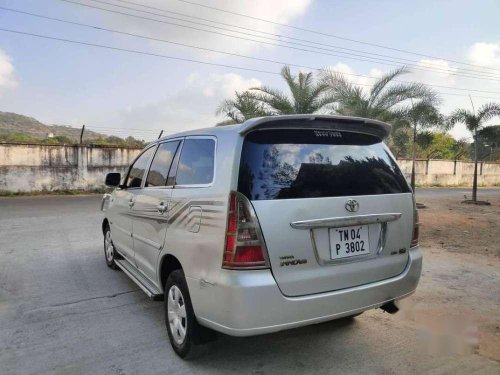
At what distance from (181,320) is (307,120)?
1810 millimetres

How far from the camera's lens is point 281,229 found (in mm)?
2557

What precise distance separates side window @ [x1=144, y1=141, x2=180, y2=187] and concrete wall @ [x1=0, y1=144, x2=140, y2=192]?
14291mm

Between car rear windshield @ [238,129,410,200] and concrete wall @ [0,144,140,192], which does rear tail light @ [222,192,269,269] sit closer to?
car rear windshield @ [238,129,410,200]

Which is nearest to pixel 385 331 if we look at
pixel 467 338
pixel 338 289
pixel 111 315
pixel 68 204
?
pixel 467 338

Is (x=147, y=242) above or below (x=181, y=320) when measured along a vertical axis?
above

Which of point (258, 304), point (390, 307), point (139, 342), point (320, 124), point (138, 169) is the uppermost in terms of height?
point (320, 124)

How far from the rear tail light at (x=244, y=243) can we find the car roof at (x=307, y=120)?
1.86ft

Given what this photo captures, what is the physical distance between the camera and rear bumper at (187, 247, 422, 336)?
2475 mm

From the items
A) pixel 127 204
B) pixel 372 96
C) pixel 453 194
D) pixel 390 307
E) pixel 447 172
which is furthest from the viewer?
pixel 447 172

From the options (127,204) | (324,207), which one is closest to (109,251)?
(127,204)

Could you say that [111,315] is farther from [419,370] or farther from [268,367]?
[419,370]

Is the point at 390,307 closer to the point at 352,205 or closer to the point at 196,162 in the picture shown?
the point at 352,205

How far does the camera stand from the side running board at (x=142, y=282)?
3512 millimetres

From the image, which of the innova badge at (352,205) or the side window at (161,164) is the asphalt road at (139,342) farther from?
the side window at (161,164)
